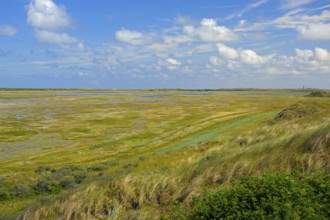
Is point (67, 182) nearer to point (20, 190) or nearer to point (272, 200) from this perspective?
point (20, 190)

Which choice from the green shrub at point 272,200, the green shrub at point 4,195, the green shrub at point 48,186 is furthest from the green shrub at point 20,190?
the green shrub at point 272,200

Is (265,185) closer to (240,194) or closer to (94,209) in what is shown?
(240,194)

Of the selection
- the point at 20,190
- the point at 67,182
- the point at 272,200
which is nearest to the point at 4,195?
the point at 20,190

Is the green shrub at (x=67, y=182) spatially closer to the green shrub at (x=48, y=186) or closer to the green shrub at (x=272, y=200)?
the green shrub at (x=48, y=186)

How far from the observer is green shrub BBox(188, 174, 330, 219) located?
6.45 metres

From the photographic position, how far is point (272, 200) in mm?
6898

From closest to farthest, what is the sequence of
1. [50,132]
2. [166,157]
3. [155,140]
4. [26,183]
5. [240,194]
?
1. [240,194]
2. [26,183]
3. [166,157]
4. [155,140]
5. [50,132]

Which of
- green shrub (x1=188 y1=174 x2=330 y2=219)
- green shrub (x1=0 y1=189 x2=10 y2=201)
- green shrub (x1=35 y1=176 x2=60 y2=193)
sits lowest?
green shrub (x1=0 y1=189 x2=10 y2=201)

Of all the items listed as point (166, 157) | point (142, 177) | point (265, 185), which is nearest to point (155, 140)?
point (166, 157)

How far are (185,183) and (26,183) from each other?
15172 mm

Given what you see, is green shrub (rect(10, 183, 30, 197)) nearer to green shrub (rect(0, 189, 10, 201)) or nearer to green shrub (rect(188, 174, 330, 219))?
green shrub (rect(0, 189, 10, 201))

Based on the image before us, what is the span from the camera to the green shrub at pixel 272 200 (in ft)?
21.2

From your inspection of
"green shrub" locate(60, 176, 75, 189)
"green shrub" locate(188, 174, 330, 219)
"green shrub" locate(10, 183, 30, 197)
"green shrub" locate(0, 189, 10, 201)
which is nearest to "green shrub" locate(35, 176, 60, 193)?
"green shrub" locate(60, 176, 75, 189)

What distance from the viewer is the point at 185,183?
37.7 ft
